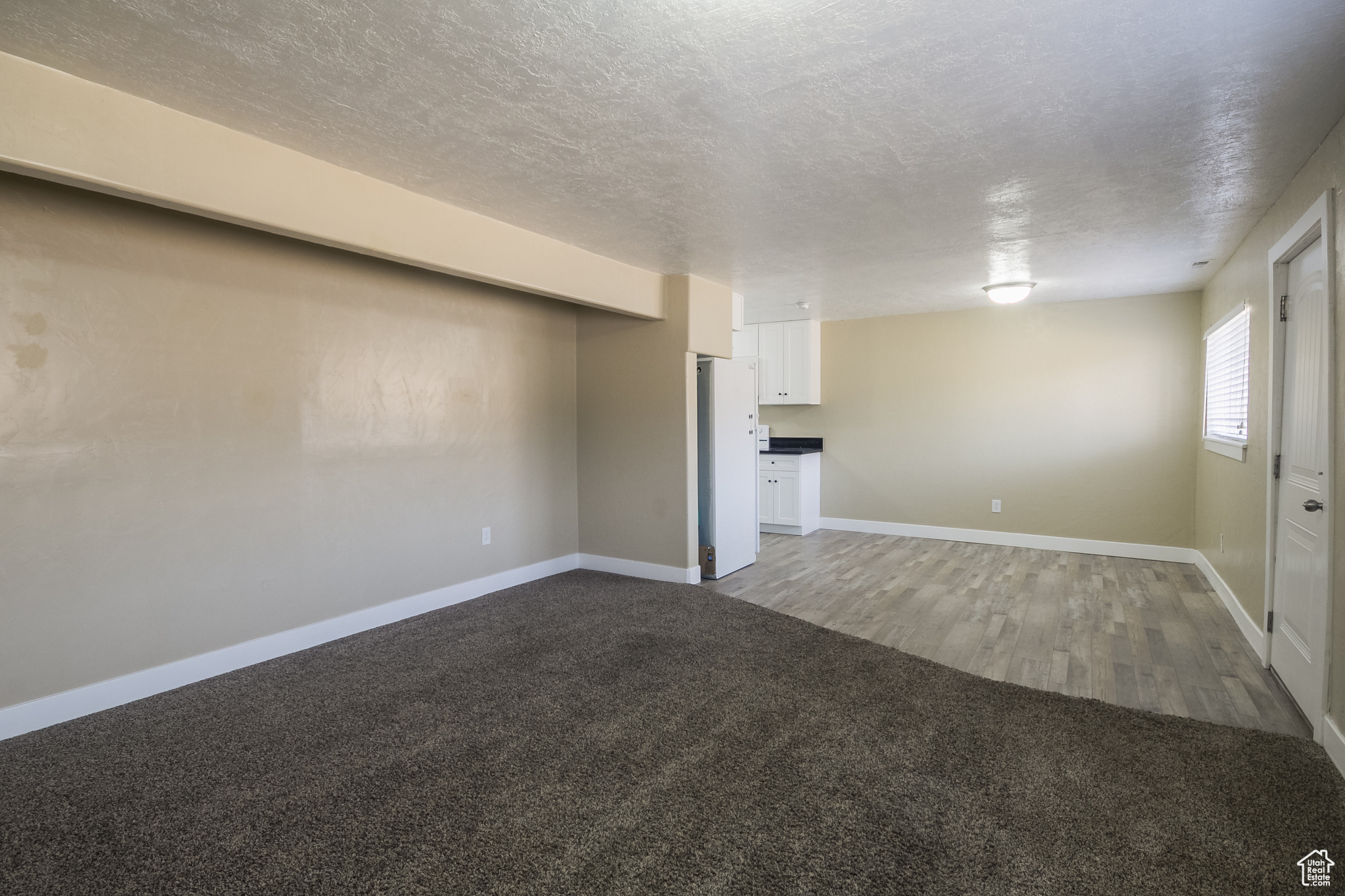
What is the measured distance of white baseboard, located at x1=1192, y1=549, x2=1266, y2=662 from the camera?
332 cm

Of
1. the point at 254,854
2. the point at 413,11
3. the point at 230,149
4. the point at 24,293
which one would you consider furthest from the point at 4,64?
the point at 254,854

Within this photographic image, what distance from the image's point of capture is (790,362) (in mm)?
7164

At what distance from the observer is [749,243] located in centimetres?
400

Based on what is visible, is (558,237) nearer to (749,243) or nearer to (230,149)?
(749,243)

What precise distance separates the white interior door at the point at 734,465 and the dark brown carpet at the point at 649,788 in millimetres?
1999

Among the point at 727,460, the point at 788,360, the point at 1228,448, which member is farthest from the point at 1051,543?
the point at 727,460

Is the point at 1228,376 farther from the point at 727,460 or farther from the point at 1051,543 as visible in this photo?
the point at 727,460

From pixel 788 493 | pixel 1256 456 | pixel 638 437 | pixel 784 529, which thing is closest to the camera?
pixel 1256 456

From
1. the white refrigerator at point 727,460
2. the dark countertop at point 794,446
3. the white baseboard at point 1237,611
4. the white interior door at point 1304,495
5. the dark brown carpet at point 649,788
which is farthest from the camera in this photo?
the dark countertop at point 794,446

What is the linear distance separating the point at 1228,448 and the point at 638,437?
386 centimetres

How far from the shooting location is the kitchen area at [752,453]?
16.8 feet

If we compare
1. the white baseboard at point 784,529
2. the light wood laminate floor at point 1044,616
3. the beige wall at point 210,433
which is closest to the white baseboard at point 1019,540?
the light wood laminate floor at point 1044,616

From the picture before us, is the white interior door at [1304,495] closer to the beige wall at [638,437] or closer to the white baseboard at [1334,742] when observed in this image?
the white baseboard at [1334,742]

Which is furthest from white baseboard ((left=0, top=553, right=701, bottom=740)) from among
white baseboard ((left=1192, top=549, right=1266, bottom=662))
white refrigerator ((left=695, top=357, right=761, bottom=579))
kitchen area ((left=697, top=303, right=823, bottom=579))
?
white baseboard ((left=1192, top=549, right=1266, bottom=662))
